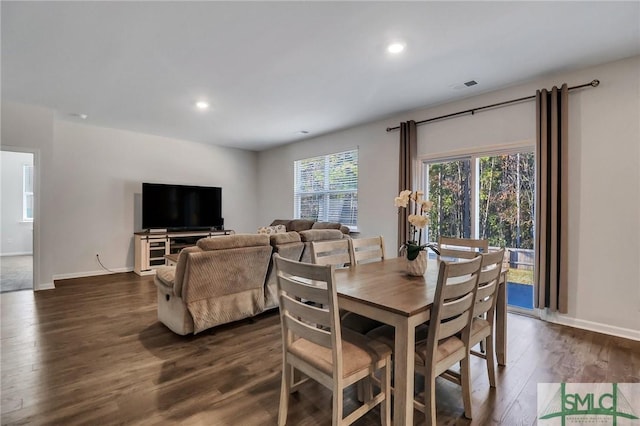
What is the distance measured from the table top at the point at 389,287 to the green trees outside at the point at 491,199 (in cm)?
188

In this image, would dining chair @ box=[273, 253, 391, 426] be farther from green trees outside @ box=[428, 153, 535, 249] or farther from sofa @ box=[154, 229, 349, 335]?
green trees outside @ box=[428, 153, 535, 249]

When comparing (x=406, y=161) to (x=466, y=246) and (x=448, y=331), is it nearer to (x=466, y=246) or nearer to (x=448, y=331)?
(x=466, y=246)

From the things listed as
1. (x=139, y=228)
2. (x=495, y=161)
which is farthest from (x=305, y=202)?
(x=495, y=161)

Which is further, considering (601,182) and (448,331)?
(601,182)

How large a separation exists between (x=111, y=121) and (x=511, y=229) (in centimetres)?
619

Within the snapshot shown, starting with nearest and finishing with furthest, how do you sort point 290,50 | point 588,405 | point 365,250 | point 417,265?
point 588,405
point 417,265
point 365,250
point 290,50

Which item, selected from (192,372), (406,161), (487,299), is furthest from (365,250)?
(406,161)

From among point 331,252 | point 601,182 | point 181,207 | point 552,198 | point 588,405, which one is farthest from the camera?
point 181,207

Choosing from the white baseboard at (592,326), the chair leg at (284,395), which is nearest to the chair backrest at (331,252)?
the chair leg at (284,395)

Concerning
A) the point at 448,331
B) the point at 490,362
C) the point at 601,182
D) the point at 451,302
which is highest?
the point at 601,182

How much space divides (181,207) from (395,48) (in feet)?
16.3

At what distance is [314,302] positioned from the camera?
4.57 ft

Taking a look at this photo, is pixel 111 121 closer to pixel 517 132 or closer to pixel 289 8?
pixel 289 8

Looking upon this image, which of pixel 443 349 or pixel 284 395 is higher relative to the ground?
pixel 443 349
